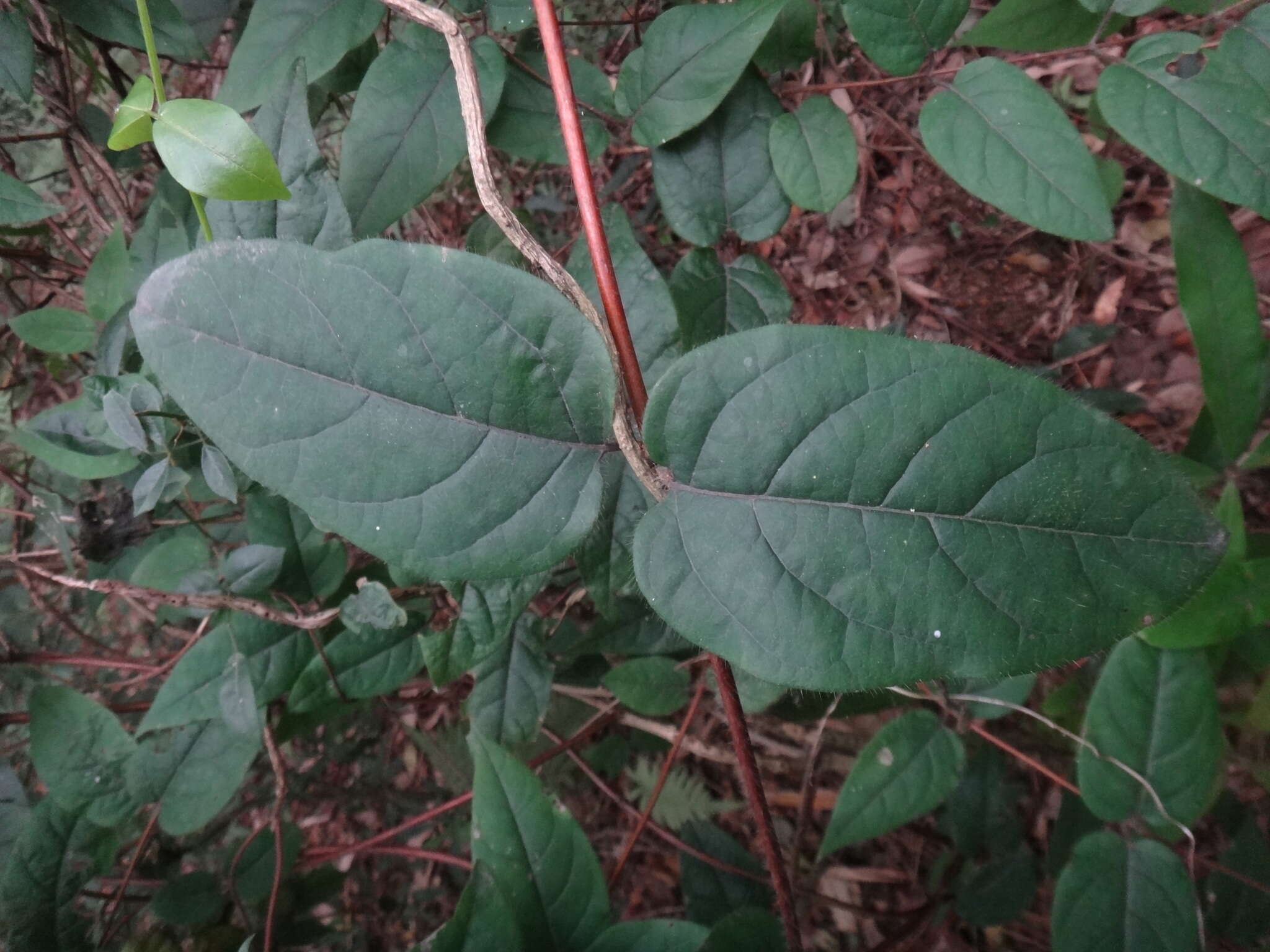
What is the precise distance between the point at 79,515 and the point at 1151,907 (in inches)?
64.2

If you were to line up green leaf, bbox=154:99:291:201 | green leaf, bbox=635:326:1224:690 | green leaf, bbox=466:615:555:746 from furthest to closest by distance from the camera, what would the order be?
1. green leaf, bbox=466:615:555:746
2. green leaf, bbox=154:99:291:201
3. green leaf, bbox=635:326:1224:690

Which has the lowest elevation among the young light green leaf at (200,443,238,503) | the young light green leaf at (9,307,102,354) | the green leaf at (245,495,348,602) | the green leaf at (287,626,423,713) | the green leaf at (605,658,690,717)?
the green leaf at (605,658,690,717)

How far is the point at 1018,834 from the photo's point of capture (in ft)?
4.70

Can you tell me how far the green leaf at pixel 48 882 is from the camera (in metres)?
1.05

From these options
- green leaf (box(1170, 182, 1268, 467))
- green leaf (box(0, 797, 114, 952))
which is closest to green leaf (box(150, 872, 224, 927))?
green leaf (box(0, 797, 114, 952))

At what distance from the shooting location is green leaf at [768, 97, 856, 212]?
3.30 feet

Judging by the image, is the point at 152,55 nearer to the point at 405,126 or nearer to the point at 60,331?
the point at 405,126

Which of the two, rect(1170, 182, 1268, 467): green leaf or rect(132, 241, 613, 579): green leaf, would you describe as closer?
rect(132, 241, 613, 579): green leaf

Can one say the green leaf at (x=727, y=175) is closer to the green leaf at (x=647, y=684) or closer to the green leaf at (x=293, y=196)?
the green leaf at (x=293, y=196)

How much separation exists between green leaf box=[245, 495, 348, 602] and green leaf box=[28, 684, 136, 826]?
1.10 ft

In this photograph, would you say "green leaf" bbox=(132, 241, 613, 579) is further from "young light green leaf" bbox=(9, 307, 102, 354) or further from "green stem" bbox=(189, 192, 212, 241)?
"young light green leaf" bbox=(9, 307, 102, 354)

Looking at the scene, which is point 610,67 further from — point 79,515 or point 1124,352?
point 1124,352

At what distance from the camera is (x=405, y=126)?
3.04 ft

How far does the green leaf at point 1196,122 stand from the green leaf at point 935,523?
0.52m
